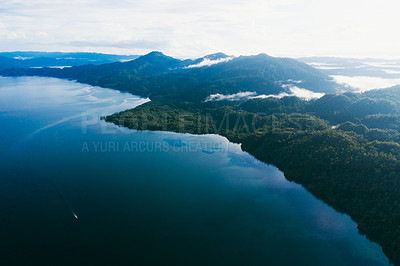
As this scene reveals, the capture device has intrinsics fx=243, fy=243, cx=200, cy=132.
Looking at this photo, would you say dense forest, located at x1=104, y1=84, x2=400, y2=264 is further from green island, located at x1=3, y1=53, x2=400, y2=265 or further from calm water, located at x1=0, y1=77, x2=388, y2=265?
calm water, located at x1=0, y1=77, x2=388, y2=265

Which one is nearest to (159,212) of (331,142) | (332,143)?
(332,143)

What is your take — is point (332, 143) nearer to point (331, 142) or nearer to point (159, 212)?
point (331, 142)

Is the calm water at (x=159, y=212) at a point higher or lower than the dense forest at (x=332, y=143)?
lower

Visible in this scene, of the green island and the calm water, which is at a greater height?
the green island

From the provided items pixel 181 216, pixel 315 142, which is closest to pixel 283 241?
pixel 181 216

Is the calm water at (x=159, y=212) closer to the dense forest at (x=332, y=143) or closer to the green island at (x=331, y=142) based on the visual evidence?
the green island at (x=331, y=142)

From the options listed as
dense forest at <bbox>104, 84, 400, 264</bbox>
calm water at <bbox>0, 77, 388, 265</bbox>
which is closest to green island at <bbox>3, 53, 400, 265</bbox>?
dense forest at <bbox>104, 84, 400, 264</bbox>

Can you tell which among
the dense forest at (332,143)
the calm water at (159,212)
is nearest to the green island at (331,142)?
the dense forest at (332,143)

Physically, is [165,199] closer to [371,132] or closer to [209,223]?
[209,223]
